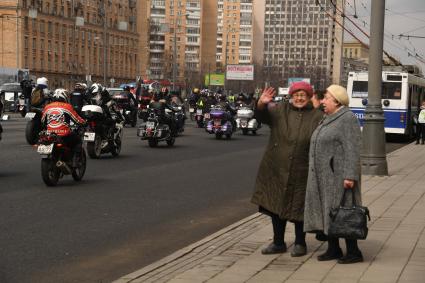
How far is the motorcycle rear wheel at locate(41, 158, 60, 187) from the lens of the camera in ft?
38.2

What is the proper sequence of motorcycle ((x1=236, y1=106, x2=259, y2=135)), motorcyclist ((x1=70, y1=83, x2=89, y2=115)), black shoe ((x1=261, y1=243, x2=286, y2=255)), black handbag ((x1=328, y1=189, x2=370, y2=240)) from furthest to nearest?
motorcycle ((x1=236, y1=106, x2=259, y2=135)), motorcyclist ((x1=70, y1=83, x2=89, y2=115)), black shoe ((x1=261, y1=243, x2=286, y2=255)), black handbag ((x1=328, y1=189, x2=370, y2=240))

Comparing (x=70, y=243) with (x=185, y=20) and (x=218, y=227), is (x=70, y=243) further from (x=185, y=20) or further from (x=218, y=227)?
(x=185, y=20)

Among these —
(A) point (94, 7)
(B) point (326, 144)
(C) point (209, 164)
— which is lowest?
(C) point (209, 164)

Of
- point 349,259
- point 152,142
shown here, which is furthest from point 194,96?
point 349,259

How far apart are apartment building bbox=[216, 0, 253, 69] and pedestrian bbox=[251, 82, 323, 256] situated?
547 ft

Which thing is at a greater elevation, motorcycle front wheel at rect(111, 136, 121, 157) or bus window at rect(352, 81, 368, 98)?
bus window at rect(352, 81, 368, 98)

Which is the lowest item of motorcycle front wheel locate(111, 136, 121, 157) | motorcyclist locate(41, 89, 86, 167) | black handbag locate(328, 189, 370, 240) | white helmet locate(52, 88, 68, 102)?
motorcycle front wheel locate(111, 136, 121, 157)

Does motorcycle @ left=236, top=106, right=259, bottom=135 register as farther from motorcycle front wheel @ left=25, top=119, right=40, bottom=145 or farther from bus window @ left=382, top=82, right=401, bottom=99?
motorcycle front wheel @ left=25, top=119, right=40, bottom=145

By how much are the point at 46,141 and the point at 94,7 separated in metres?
96.2

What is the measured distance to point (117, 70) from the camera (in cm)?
11681

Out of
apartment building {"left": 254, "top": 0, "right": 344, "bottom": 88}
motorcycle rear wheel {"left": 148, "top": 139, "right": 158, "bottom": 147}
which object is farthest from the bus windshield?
apartment building {"left": 254, "top": 0, "right": 344, "bottom": 88}

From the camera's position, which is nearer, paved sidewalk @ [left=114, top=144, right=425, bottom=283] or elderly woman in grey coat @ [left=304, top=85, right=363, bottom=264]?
paved sidewalk @ [left=114, top=144, right=425, bottom=283]

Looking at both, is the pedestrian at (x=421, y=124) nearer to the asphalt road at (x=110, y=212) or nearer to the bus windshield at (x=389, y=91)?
the bus windshield at (x=389, y=91)

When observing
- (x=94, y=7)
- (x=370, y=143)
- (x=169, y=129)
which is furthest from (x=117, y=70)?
(x=370, y=143)
